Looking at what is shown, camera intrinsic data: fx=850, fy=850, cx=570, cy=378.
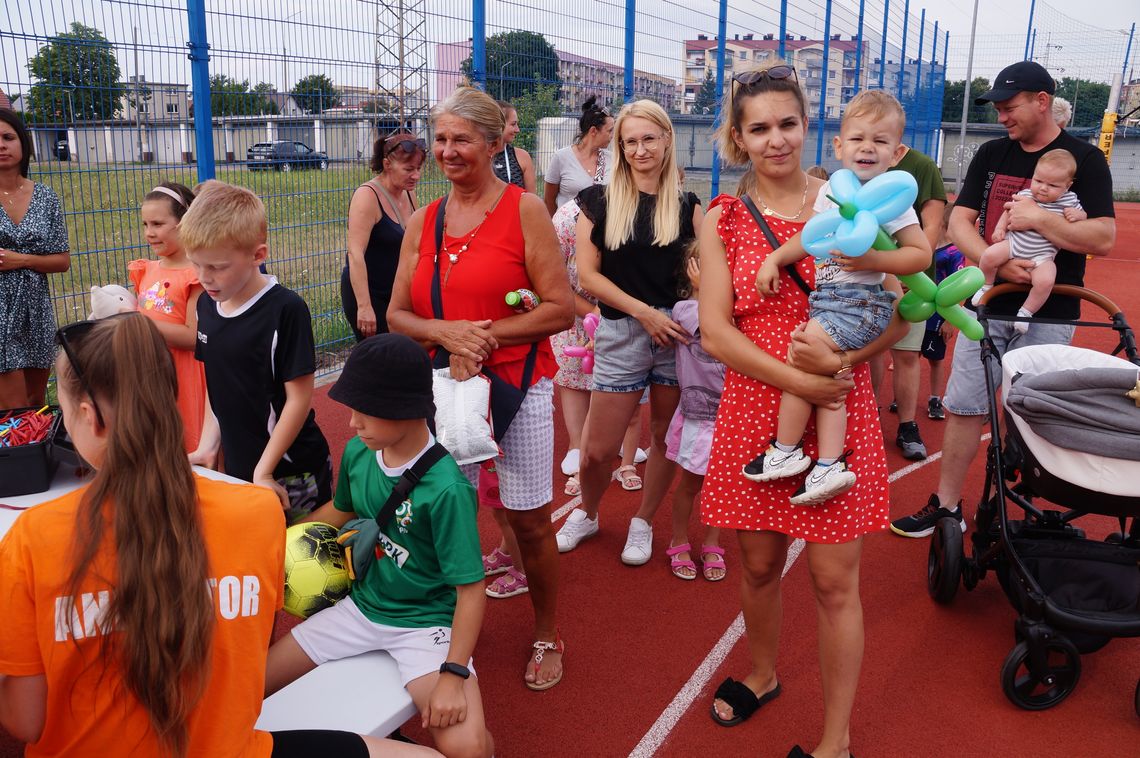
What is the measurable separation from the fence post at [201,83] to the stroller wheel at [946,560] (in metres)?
4.81

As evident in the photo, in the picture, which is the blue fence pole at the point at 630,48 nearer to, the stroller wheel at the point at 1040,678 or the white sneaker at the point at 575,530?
the white sneaker at the point at 575,530

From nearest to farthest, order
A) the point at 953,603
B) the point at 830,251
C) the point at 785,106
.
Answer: the point at 830,251
the point at 785,106
the point at 953,603

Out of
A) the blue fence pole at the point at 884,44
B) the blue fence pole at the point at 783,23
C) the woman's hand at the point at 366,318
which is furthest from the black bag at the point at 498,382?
the blue fence pole at the point at 884,44

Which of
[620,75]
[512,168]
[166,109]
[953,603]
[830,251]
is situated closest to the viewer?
[830,251]

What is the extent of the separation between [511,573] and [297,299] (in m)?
1.78

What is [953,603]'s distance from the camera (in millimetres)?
3994

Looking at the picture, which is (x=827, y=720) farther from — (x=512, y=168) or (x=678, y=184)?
(x=512, y=168)

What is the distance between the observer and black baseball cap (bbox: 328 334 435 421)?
2.32 metres

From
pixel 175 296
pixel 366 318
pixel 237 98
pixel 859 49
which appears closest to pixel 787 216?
pixel 175 296

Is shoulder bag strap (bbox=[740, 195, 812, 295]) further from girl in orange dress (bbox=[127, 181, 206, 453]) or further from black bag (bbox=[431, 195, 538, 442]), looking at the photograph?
girl in orange dress (bbox=[127, 181, 206, 453])

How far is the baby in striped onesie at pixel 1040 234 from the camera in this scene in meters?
3.81

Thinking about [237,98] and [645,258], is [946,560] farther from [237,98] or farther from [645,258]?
[237,98]

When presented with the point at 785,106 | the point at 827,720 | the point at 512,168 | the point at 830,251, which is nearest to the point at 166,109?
the point at 512,168

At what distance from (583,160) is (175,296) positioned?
3.54m
